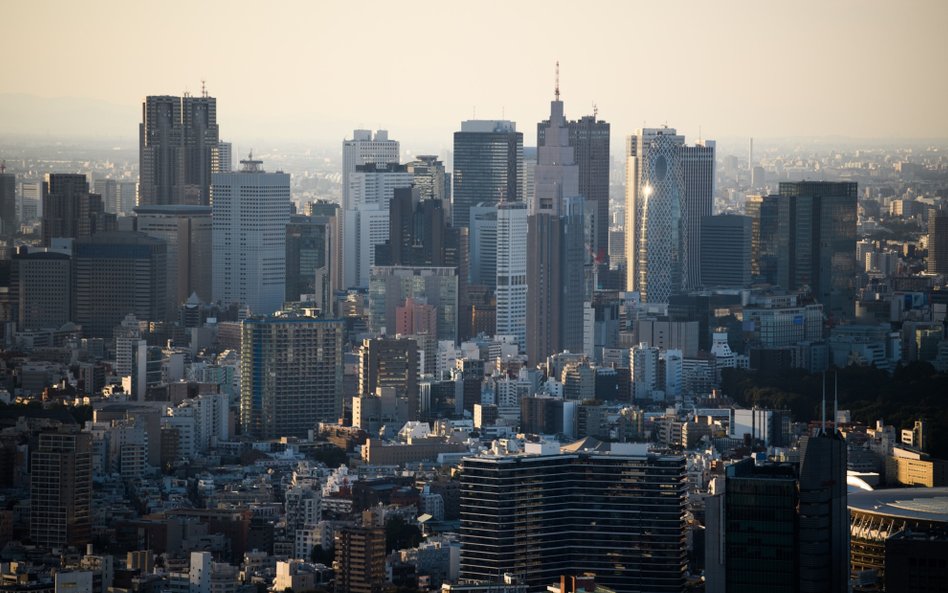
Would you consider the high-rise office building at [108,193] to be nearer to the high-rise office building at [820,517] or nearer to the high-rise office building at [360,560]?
the high-rise office building at [360,560]

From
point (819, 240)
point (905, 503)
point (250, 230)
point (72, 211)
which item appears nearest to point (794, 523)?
point (905, 503)

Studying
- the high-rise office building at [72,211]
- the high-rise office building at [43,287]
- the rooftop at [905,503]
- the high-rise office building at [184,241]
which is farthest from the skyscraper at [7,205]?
the rooftop at [905,503]

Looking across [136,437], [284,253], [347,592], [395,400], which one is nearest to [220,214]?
[284,253]

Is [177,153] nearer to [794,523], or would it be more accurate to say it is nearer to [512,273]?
[512,273]

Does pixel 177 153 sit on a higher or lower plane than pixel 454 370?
higher

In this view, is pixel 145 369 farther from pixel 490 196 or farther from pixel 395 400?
pixel 490 196
